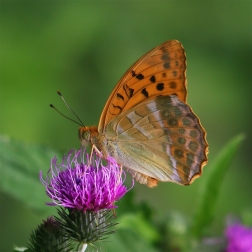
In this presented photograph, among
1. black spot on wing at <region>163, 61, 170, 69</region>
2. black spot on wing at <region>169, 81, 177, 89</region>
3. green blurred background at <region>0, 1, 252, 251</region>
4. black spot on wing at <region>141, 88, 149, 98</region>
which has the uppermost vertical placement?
green blurred background at <region>0, 1, 252, 251</region>

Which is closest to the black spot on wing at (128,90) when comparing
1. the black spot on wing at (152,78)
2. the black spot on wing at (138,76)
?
the black spot on wing at (138,76)

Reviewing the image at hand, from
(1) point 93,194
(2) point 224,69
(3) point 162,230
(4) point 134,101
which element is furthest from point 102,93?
(1) point 93,194

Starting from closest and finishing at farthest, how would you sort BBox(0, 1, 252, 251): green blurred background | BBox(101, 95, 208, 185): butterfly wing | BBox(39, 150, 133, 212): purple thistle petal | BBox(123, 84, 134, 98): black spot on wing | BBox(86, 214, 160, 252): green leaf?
BBox(39, 150, 133, 212): purple thistle petal → BBox(123, 84, 134, 98): black spot on wing → BBox(101, 95, 208, 185): butterfly wing → BBox(86, 214, 160, 252): green leaf → BBox(0, 1, 252, 251): green blurred background

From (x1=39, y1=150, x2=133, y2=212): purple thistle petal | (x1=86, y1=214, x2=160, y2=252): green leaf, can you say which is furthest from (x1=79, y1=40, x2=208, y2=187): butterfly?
(x1=86, y1=214, x2=160, y2=252): green leaf

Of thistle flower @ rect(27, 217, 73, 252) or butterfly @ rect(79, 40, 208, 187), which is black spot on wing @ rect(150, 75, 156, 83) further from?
thistle flower @ rect(27, 217, 73, 252)

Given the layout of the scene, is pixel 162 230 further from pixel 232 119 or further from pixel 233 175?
pixel 232 119

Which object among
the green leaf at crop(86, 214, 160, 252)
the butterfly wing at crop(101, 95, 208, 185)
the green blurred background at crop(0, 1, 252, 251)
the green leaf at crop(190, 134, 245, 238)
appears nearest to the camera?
the butterfly wing at crop(101, 95, 208, 185)

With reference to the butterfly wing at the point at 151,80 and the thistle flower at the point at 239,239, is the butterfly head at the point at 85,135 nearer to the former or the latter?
the butterfly wing at the point at 151,80
